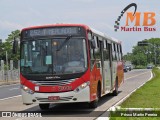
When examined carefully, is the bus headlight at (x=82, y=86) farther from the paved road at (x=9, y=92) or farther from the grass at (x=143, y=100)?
the paved road at (x=9, y=92)

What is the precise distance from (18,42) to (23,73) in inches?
42.6

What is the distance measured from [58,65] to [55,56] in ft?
1.09

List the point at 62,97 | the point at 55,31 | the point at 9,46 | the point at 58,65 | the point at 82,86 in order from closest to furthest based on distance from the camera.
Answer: the point at 62,97 < the point at 82,86 < the point at 58,65 < the point at 55,31 < the point at 9,46

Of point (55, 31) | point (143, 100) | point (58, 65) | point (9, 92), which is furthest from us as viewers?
point (9, 92)

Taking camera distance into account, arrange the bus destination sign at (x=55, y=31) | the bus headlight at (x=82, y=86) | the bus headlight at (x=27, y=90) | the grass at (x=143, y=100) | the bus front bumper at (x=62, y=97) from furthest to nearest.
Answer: the grass at (x=143, y=100) → the bus destination sign at (x=55, y=31) → the bus headlight at (x=27, y=90) → the bus headlight at (x=82, y=86) → the bus front bumper at (x=62, y=97)

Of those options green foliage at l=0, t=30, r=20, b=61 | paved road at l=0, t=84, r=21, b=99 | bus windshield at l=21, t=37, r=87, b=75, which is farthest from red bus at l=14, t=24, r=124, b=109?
green foliage at l=0, t=30, r=20, b=61

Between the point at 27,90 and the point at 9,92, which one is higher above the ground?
the point at 27,90

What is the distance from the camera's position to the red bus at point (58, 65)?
14.6 metres

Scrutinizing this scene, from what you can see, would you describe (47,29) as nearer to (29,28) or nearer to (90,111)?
(29,28)

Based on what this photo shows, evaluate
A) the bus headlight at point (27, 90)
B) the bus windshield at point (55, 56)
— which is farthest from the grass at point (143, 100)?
the bus headlight at point (27, 90)

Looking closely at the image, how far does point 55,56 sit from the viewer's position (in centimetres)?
1491

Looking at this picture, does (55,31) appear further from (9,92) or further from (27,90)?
(9,92)

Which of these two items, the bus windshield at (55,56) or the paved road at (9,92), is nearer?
the bus windshield at (55,56)

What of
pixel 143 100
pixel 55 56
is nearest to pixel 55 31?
pixel 55 56
